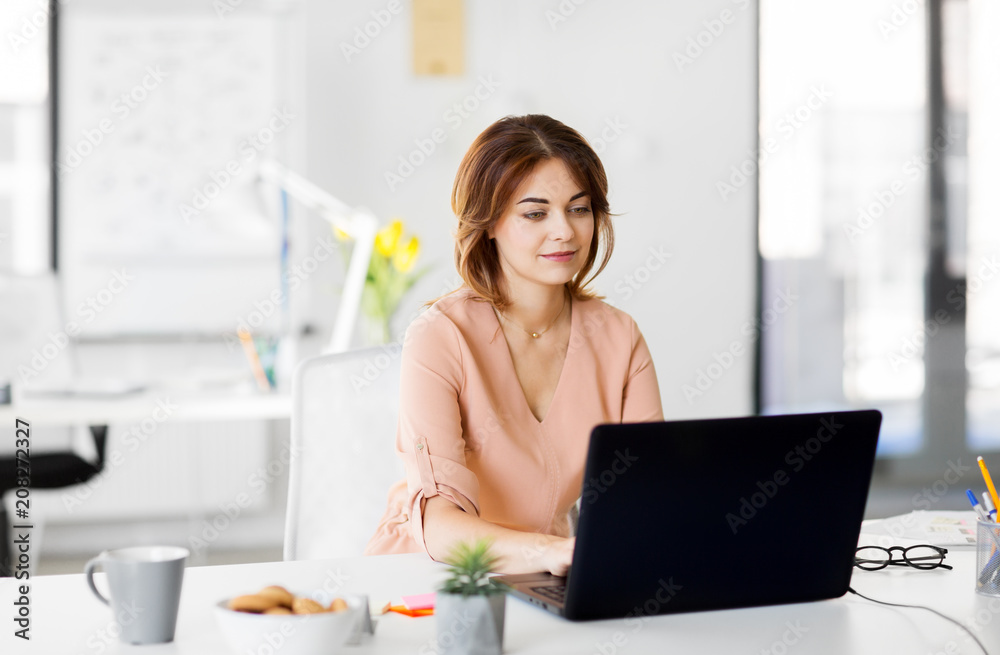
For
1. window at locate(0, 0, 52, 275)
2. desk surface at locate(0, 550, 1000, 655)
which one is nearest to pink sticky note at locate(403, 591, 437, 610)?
desk surface at locate(0, 550, 1000, 655)

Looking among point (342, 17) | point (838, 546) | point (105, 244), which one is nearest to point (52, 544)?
point (105, 244)

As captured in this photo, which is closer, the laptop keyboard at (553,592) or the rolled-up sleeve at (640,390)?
the laptop keyboard at (553,592)

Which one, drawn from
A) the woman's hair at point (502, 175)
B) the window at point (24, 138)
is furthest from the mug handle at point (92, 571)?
the window at point (24, 138)

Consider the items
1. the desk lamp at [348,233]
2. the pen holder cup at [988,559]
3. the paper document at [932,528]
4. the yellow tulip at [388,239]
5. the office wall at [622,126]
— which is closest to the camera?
the pen holder cup at [988,559]

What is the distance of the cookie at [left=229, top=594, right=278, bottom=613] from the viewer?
2.74 ft

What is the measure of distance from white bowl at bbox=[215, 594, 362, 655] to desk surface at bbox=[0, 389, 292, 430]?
5.48 feet

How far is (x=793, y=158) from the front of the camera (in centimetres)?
408

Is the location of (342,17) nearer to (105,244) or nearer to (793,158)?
(105,244)

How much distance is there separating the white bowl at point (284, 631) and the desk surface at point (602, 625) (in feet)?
0.17

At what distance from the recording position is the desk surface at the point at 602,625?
0.89 m

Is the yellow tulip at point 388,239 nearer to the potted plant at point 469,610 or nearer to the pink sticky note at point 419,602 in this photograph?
the pink sticky note at point 419,602

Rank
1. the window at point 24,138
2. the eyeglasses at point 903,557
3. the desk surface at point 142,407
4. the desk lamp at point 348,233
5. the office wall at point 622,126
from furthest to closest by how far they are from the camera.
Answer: the office wall at point 622,126, the window at point 24,138, the desk lamp at point 348,233, the desk surface at point 142,407, the eyeglasses at point 903,557

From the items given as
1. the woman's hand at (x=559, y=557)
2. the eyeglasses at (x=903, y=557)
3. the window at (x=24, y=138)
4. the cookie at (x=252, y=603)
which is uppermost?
the window at (x=24, y=138)

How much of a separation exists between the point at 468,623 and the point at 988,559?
62 centimetres
